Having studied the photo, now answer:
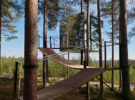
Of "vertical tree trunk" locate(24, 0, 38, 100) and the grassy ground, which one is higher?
"vertical tree trunk" locate(24, 0, 38, 100)

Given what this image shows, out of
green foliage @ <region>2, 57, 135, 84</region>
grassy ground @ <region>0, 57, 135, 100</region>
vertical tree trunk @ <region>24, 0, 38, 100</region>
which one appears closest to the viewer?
vertical tree trunk @ <region>24, 0, 38, 100</region>

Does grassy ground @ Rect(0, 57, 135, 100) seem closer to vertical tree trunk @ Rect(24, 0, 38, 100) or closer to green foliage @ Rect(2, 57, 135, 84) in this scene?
green foliage @ Rect(2, 57, 135, 84)

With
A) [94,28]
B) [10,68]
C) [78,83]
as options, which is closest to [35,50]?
[78,83]

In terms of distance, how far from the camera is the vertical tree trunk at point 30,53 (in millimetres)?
2359

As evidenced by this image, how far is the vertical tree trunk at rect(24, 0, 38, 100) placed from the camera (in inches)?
92.9

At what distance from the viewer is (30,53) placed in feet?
7.89

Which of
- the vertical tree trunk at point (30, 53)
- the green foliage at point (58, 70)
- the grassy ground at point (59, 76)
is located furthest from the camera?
the green foliage at point (58, 70)

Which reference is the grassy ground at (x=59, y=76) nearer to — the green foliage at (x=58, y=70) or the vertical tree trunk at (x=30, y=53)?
the green foliage at (x=58, y=70)

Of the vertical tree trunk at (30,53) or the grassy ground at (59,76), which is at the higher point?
the vertical tree trunk at (30,53)

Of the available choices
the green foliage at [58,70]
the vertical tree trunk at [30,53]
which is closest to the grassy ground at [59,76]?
the green foliage at [58,70]

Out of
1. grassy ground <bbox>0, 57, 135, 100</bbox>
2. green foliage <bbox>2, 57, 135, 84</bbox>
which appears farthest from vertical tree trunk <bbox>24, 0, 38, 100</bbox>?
green foliage <bbox>2, 57, 135, 84</bbox>

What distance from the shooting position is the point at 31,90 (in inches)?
92.8

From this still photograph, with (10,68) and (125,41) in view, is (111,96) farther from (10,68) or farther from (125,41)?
(10,68)

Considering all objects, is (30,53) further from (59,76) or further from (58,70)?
(59,76)
